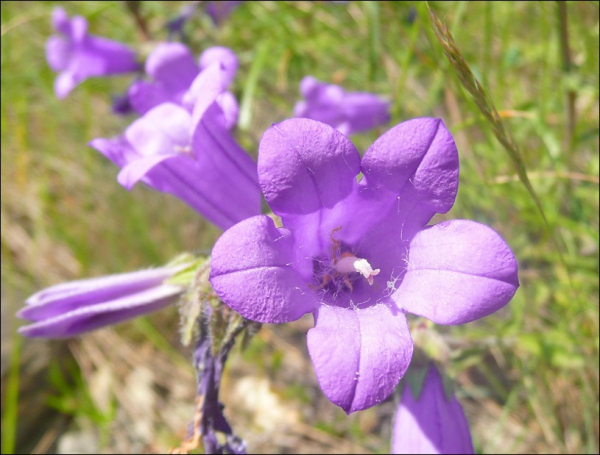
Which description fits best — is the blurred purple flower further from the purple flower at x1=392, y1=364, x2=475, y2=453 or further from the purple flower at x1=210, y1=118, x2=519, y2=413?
the purple flower at x1=392, y1=364, x2=475, y2=453

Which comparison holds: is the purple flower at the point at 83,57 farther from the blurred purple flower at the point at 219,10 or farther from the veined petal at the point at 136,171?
the veined petal at the point at 136,171

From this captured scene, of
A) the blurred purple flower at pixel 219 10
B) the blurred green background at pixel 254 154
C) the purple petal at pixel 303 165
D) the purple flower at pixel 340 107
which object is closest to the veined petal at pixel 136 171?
the purple petal at pixel 303 165

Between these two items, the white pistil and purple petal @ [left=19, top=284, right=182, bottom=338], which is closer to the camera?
the white pistil

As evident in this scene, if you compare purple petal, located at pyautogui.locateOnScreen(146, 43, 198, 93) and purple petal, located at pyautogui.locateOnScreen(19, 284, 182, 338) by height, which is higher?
purple petal, located at pyautogui.locateOnScreen(146, 43, 198, 93)

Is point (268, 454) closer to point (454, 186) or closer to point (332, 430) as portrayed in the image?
point (332, 430)

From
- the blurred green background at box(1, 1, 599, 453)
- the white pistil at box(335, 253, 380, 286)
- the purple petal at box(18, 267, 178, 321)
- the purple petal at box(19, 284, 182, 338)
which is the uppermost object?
the white pistil at box(335, 253, 380, 286)

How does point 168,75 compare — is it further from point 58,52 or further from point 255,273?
point 58,52

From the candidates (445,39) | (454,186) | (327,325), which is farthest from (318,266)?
(445,39)

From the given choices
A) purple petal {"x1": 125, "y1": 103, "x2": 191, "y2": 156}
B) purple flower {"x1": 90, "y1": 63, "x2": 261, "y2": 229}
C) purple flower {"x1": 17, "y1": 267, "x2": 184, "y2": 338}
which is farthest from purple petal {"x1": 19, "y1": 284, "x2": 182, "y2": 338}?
purple petal {"x1": 125, "y1": 103, "x2": 191, "y2": 156}
